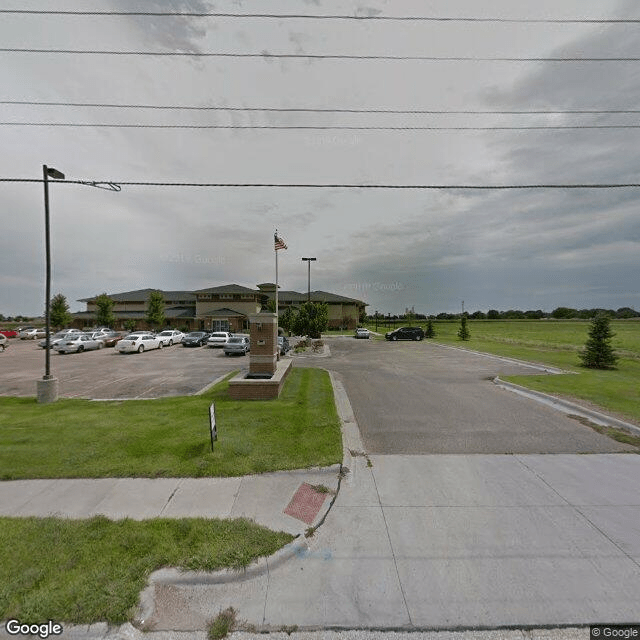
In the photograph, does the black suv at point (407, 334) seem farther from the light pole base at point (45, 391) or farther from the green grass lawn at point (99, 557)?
the green grass lawn at point (99, 557)

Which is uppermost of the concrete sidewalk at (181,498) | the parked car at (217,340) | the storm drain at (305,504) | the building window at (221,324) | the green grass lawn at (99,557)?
the building window at (221,324)

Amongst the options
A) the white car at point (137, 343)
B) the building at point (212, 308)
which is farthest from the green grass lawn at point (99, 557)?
the building at point (212, 308)

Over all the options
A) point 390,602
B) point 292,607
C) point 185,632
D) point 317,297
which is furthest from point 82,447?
point 317,297

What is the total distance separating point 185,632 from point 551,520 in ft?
14.5

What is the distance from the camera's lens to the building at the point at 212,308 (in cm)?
4812

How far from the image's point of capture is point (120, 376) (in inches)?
543

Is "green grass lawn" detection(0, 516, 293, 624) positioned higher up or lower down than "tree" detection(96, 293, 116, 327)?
lower down

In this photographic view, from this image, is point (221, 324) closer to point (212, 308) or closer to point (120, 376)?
point (212, 308)

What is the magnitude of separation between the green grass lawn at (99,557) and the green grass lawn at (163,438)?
4.19 feet

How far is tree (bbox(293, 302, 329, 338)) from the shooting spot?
26031 millimetres

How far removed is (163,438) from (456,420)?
6915 mm

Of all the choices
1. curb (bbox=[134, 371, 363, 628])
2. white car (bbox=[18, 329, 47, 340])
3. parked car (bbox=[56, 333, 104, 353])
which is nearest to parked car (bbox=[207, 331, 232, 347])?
parked car (bbox=[56, 333, 104, 353])

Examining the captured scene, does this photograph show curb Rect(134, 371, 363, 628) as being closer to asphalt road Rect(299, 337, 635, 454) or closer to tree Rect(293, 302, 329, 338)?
asphalt road Rect(299, 337, 635, 454)

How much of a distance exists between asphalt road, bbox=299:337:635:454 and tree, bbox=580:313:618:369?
354 inches
